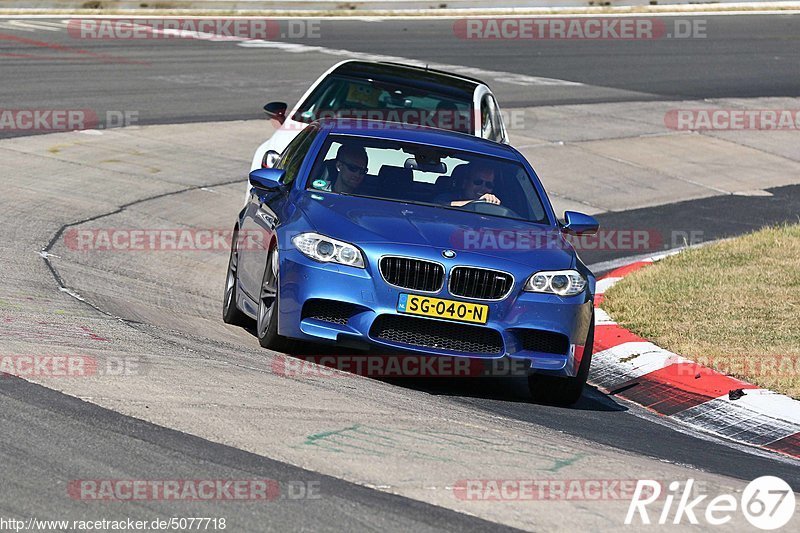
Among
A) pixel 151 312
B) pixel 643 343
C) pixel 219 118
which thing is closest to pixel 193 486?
pixel 151 312

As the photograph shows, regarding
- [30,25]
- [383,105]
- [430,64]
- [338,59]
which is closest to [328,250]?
[383,105]

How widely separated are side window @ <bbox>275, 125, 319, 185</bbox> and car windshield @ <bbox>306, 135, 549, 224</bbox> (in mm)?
190

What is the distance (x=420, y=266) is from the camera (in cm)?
791

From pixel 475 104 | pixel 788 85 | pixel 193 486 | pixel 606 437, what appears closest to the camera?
pixel 193 486

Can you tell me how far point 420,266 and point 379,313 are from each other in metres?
0.36

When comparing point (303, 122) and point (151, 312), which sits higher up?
point (303, 122)

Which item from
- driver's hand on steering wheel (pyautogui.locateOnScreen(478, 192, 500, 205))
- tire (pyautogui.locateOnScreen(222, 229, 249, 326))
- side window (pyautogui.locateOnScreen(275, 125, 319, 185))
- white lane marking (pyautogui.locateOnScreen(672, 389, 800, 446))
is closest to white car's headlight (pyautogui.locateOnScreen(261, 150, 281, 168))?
side window (pyautogui.locateOnScreen(275, 125, 319, 185))

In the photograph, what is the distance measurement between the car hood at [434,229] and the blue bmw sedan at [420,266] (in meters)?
0.01

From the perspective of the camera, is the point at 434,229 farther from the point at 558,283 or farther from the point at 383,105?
the point at 383,105

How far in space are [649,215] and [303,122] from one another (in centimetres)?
530

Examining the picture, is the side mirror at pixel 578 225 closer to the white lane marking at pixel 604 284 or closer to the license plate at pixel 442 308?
the license plate at pixel 442 308

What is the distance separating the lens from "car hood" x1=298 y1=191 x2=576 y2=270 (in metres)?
8.07

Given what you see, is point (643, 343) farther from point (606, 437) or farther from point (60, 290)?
point (60, 290)

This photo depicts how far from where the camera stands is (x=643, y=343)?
1011 cm
